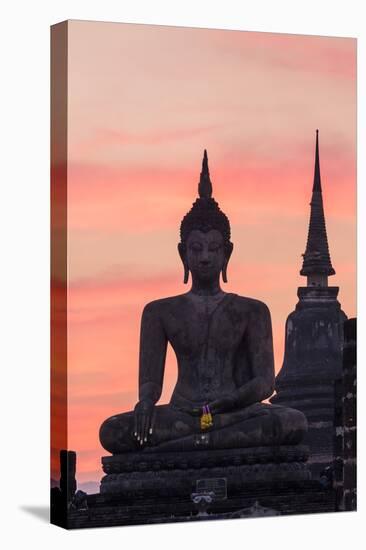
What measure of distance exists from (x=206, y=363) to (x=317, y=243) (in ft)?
5.24

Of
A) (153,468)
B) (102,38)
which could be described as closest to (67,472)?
(153,468)

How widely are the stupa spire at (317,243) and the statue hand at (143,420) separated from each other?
2.01m

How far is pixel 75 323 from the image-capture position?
2017cm

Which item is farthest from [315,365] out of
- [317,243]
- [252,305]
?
[317,243]

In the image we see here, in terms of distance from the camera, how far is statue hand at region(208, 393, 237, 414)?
20828mm

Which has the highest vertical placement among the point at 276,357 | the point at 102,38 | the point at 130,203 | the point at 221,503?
the point at 102,38

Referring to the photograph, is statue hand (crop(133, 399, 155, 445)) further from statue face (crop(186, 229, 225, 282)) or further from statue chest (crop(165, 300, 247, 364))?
statue face (crop(186, 229, 225, 282))

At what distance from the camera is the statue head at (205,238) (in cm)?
2083

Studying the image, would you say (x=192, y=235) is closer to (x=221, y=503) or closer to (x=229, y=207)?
(x=229, y=207)

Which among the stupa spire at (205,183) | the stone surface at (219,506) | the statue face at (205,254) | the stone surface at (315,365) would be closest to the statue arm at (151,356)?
the statue face at (205,254)

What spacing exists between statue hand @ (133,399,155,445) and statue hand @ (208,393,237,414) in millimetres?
591

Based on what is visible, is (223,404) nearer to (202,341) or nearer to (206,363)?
(206,363)

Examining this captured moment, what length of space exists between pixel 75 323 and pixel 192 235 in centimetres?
146

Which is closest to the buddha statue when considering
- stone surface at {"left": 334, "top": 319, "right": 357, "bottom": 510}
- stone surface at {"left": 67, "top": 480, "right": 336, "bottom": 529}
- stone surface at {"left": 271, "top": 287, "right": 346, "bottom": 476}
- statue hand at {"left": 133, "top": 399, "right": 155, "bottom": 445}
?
statue hand at {"left": 133, "top": 399, "right": 155, "bottom": 445}
